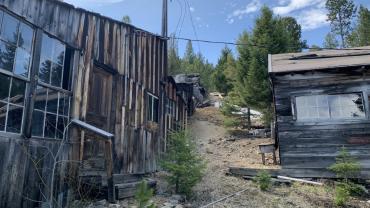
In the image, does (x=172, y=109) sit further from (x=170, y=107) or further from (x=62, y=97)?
(x=62, y=97)

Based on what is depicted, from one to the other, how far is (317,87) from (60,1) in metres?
9.39

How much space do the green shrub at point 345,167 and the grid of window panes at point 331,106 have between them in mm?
1535

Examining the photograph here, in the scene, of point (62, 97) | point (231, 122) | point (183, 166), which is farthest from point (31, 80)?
point (231, 122)

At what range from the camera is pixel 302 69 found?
40.8 ft

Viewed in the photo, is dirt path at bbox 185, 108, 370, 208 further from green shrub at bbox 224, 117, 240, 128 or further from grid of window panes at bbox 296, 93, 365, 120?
green shrub at bbox 224, 117, 240, 128

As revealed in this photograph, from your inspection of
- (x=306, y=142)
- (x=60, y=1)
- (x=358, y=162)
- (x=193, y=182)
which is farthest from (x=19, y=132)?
(x=358, y=162)

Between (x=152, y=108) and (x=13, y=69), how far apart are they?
7.35m

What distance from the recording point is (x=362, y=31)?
35469 millimetres

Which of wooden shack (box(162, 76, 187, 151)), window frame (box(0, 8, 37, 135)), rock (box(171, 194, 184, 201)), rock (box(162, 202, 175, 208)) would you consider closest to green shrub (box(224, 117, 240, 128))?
wooden shack (box(162, 76, 187, 151))

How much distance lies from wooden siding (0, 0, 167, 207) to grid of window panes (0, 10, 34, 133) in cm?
21

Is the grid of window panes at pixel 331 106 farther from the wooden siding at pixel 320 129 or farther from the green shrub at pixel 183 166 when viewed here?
the green shrub at pixel 183 166

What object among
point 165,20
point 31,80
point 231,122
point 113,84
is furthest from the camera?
point 231,122

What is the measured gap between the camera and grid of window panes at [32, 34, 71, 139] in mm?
7156

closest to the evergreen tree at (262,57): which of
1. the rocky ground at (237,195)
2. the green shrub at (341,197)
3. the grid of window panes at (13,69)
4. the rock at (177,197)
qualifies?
the rocky ground at (237,195)
